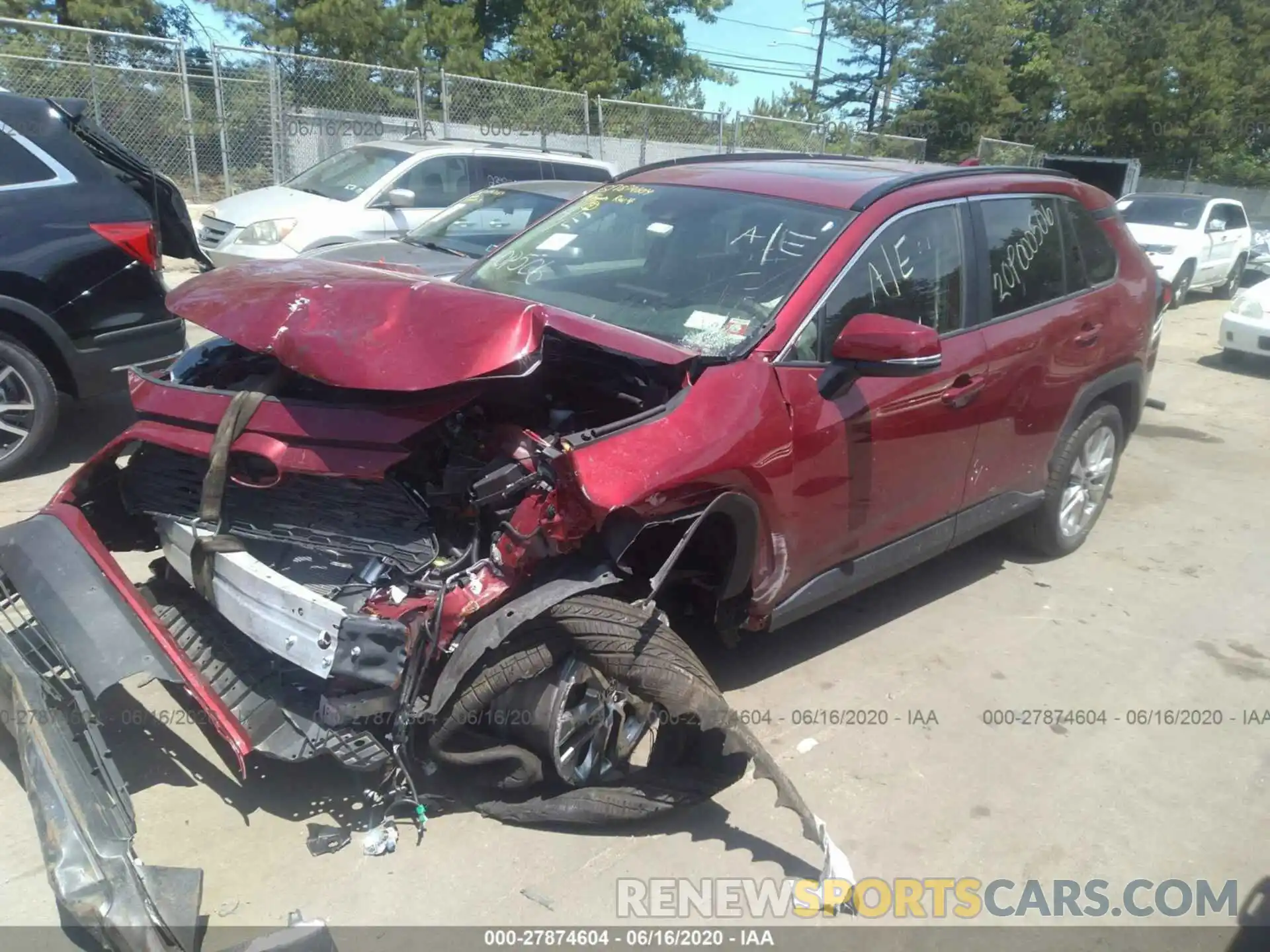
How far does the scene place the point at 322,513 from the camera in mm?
3074

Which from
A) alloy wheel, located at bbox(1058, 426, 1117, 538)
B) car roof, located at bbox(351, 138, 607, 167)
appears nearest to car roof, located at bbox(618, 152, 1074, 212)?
alloy wheel, located at bbox(1058, 426, 1117, 538)

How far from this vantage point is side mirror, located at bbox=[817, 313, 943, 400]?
3.29 meters

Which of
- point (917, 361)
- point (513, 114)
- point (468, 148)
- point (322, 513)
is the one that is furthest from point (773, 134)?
point (322, 513)

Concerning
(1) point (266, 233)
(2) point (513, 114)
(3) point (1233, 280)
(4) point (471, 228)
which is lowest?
(3) point (1233, 280)

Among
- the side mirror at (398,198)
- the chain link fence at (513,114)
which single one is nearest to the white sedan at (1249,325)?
the side mirror at (398,198)

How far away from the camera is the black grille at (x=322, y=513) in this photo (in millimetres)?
2965

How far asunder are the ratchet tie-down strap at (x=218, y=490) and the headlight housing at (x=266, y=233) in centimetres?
697

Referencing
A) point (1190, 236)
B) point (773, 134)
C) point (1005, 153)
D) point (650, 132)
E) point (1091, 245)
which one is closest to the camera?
point (1091, 245)

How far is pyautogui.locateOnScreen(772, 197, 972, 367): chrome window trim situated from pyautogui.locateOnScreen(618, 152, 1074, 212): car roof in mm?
103

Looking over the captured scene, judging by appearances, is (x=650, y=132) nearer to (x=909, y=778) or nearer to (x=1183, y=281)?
(x=1183, y=281)

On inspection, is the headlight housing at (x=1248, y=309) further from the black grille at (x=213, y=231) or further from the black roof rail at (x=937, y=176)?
the black grille at (x=213, y=231)

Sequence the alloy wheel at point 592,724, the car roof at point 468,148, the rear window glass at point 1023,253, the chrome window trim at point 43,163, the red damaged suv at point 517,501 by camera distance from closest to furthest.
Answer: the red damaged suv at point 517,501 → the alloy wheel at point 592,724 → the rear window glass at point 1023,253 → the chrome window trim at point 43,163 → the car roof at point 468,148

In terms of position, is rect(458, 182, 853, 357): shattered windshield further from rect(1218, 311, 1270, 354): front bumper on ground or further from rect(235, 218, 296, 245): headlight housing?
rect(1218, 311, 1270, 354): front bumper on ground

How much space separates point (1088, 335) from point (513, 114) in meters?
14.4
